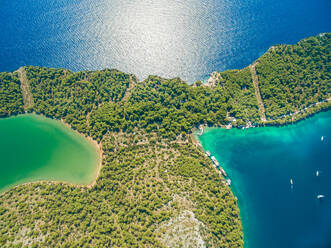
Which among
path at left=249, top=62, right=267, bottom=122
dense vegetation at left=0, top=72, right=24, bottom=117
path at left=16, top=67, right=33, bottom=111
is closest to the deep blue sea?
path at left=249, top=62, right=267, bottom=122

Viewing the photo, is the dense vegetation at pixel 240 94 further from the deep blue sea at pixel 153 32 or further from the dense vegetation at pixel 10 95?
the dense vegetation at pixel 10 95

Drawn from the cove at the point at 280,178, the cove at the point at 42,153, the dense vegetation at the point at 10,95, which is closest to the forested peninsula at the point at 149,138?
the dense vegetation at the point at 10,95

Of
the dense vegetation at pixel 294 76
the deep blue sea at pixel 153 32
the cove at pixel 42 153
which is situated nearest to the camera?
the cove at pixel 42 153

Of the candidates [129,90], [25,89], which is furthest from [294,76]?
[25,89]

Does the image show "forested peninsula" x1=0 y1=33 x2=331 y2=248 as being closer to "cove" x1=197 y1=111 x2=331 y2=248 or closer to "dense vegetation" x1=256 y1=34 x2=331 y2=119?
"dense vegetation" x1=256 y1=34 x2=331 y2=119

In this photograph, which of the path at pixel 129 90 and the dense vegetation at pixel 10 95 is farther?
the path at pixel 129 90

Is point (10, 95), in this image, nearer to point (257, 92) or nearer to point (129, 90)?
point (129, 90)

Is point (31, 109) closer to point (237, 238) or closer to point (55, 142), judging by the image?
point (55, 142)
